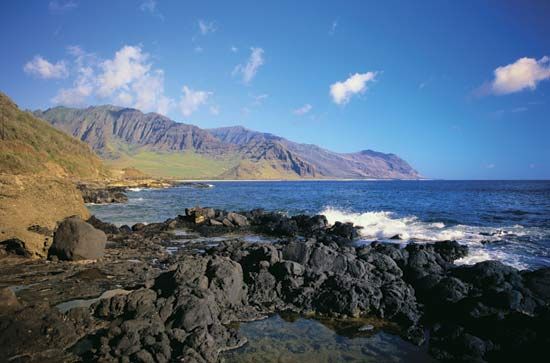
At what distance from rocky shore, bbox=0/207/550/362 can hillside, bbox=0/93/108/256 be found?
189 inches

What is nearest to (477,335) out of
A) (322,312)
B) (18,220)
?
(322,312)

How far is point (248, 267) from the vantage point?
14648 mm

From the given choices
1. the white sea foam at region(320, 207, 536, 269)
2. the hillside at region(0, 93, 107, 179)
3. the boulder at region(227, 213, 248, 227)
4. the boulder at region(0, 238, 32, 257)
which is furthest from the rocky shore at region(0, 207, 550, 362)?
the hillside at region(0, 93, 107, 179)

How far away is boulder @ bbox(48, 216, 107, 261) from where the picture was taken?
17.0 metres

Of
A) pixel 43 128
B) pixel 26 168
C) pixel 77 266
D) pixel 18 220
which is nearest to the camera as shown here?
pixel 77 266

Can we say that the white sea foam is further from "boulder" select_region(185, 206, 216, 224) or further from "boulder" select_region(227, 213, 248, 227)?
"boulder" select_region(185, 206, 216, 224)

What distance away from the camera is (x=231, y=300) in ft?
39.2

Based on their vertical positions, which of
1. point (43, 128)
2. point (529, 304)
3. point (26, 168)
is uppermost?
point (43, 128)

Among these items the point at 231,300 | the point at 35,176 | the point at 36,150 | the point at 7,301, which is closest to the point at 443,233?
Result: the point at 231,300

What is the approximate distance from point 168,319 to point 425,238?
2247 centimetres

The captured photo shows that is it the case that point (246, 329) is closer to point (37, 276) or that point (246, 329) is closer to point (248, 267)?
point (248, 267)

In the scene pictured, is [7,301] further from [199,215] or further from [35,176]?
[199,215]

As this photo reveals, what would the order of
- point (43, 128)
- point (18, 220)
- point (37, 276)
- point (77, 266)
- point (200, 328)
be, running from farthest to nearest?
point (43, 128), point (18, 220), point (77, 266), point (37, 276), point (200, 328)

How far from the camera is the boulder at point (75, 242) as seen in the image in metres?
17.0
